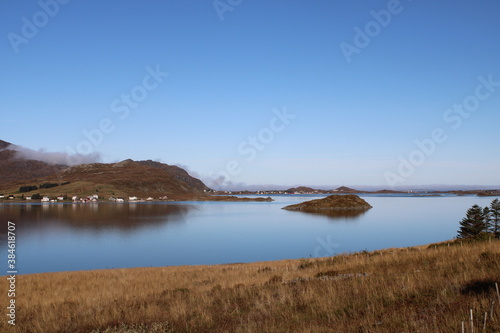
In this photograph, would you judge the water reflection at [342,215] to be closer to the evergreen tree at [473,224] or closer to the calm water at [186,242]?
the calm water at [186,242]

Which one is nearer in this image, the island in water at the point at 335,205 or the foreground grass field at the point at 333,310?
the foreground grass field at the point at 333,310

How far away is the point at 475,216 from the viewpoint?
5381 cm

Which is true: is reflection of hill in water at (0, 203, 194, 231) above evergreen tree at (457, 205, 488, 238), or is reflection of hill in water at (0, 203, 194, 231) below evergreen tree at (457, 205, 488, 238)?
below

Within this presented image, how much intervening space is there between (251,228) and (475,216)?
159 feet

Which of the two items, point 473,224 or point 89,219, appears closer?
point 473,224

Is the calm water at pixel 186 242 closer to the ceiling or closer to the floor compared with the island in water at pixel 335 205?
closer to the floor

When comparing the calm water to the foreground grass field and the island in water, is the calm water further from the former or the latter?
the island in water

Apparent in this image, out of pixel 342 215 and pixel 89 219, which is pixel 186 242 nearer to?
pixel 89 219

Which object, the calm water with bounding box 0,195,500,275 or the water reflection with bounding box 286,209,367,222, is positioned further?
the water reflection with bounding box 286,209,367,222

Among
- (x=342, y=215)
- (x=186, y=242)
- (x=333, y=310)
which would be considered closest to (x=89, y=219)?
(x=186, y=242)

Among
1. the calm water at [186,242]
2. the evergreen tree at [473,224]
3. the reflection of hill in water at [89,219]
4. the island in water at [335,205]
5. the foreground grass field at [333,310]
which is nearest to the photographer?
the foreground grass field at [333,310]

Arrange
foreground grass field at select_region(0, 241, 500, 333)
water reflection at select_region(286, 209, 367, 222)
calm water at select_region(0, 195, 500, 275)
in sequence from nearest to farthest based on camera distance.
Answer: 1. foreground grass field at select_region(0, 241, 500, 333)
2. calm water at select_region(0, 195, 500, 275)
3. water reflection at select_region(286, 209, 367, 222)

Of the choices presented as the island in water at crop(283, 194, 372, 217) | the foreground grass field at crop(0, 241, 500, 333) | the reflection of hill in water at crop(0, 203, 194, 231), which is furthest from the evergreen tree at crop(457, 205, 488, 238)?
the island in water at crop(283, 194, 372, 217)

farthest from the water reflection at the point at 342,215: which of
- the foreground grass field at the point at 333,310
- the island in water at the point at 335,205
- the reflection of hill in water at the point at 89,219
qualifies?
the foreground grass field at the point at 333,310
